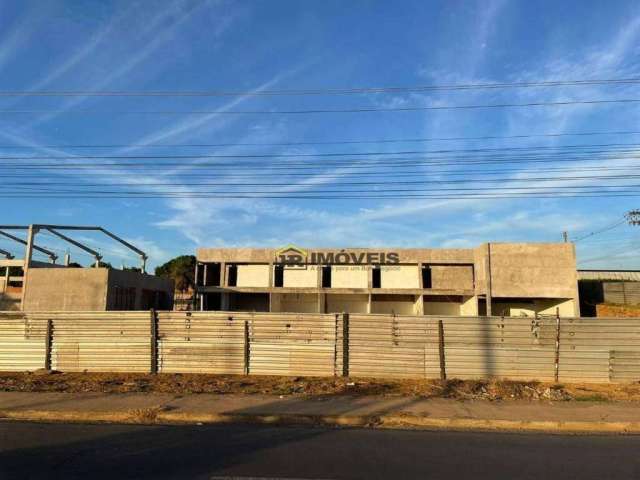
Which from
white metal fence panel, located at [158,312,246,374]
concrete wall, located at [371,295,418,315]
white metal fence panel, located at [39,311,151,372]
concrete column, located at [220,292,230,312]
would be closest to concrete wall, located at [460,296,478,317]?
concrete wall, located at [371,295,418,315]

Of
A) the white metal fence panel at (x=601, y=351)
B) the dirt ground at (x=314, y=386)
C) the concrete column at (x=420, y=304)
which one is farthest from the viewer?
the concrete column at (x=420, y=304)

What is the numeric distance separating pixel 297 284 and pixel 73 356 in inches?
1400

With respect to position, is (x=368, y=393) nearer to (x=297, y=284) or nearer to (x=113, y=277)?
(x=113, y=277)

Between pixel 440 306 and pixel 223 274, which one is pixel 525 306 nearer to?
pixel 440 306

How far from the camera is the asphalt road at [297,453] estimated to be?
6535mm

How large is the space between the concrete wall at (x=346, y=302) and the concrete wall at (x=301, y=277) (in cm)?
224

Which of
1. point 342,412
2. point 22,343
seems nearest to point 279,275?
point 22,343

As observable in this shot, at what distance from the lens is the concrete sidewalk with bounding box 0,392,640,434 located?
967 cm

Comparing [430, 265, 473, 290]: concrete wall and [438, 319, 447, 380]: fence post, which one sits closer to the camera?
[438, 319, 447, 380]: fence post

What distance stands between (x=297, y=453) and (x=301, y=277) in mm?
43581

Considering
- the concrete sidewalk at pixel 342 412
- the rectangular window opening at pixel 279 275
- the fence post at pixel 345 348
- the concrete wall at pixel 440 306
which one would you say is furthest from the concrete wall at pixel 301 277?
the concrete sidewalk at pixel 342 412

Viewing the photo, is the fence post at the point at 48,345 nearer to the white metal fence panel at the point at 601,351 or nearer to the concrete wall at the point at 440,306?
the white metal fence panel at the point at 601,351

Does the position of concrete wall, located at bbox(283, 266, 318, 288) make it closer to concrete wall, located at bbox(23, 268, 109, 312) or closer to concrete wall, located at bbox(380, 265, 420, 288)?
concrete wall, located at bbox(380, 265, 420, 288)

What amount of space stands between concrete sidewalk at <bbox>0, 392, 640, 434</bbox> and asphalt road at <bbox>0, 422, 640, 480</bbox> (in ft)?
1.94
